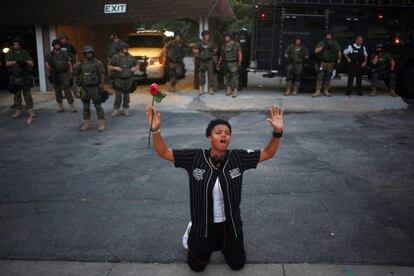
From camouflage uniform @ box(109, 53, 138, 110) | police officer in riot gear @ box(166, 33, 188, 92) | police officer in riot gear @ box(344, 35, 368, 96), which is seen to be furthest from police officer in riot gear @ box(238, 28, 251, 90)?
camouflage uniform @ box(109, 53, 138, 110)

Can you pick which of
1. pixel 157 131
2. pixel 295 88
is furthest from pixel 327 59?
pixel 157 131


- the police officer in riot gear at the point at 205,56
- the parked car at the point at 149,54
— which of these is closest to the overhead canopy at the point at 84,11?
the parked car at the point at 149,54

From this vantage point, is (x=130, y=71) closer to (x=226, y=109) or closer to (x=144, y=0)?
(x=226, y=109)

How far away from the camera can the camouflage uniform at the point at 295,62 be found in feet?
44.7

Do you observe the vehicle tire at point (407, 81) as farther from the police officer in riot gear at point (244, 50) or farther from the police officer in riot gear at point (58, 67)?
the police officer in riot gear at point (58, 67)

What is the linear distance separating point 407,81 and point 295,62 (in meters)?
3.77

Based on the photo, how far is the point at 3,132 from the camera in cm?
1068

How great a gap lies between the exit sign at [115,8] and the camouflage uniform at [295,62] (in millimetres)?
5878

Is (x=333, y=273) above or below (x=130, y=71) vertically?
below

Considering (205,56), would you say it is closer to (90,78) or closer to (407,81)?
(90,78)

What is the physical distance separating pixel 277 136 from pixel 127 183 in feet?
11.4

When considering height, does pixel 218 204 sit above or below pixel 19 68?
below

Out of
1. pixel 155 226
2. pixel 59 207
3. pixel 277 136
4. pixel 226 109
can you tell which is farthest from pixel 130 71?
pixel 277 136

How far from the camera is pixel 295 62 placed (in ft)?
45.2
